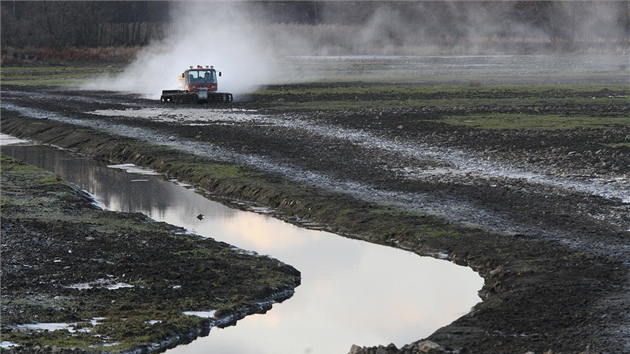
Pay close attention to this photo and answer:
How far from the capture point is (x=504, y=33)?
12225cm

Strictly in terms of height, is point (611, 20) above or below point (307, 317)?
above

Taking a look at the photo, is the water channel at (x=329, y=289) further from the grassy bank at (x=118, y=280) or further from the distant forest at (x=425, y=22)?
the distant forest at (x=425, y=22)

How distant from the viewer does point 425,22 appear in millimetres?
120875

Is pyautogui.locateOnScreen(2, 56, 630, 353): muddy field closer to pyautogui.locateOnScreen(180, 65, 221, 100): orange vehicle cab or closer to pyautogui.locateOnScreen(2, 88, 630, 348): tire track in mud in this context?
pyautogui.locateOnScreen(2, 88, 630, 348): tire track in mud

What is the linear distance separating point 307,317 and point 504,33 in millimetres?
111138

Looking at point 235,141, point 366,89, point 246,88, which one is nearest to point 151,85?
point 246,88

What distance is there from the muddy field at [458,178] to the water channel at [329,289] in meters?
0.52

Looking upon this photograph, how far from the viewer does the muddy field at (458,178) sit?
13.9 metres

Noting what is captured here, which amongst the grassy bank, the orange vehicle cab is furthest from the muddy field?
the orange vehicle cab

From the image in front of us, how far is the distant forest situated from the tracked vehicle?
6108 cm

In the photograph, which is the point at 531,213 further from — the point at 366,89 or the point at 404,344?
the point at 366,89

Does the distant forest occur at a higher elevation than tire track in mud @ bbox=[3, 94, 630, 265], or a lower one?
higher

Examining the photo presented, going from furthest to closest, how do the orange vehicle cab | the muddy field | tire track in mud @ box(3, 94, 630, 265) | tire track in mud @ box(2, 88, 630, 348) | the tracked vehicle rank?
the orange vehicle cab < the tracked vehicle < tire track in mud @ box(3, 94, 630, 265) < tire track in mud @ box(2, 88, 630, 348) < the muddy field

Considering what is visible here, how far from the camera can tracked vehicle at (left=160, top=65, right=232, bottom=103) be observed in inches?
2078
